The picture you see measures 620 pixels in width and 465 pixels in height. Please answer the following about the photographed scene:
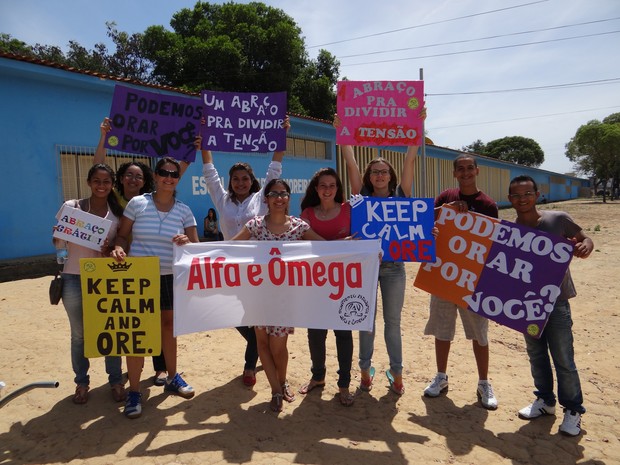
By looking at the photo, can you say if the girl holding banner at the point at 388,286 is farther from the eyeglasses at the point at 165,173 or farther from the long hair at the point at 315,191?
the eyeglasses at the point at 165,173

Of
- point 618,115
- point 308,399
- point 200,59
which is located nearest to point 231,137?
point 308,399

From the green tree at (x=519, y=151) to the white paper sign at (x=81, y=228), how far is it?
2960 inches

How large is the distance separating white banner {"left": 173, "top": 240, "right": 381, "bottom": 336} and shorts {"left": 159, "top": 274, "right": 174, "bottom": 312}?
228 millimetres

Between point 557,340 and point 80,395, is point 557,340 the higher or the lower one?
the higher one

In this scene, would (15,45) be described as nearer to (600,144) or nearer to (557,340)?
(557,340)

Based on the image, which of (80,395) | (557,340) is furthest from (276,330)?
(557,340)

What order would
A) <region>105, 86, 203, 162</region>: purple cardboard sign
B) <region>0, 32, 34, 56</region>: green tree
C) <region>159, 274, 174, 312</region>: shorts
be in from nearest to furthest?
1. <region>159, 274, 174, 312</region>: shorts
2. <region>105, 86, 203, 162</region>: purple cardboard sign
3. <region>0, 32, 34, 56</region>: green tree

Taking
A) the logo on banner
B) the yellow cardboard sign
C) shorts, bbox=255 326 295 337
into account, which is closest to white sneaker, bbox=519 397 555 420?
the logo on banner

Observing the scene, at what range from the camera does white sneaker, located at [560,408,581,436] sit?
3.00 metres

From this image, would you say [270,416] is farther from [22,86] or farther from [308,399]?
[22,86]

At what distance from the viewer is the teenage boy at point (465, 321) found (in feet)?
11.5

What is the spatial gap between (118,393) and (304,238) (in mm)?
1987

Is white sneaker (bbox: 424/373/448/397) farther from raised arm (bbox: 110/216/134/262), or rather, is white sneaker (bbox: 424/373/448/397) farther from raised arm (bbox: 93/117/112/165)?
raised arm (bbox: 93/117/112/165)

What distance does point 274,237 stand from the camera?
338 cm
